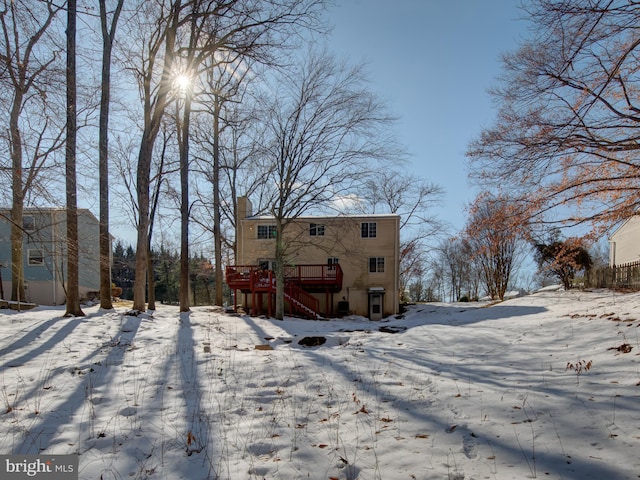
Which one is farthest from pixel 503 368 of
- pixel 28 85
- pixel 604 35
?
pixel 28 85

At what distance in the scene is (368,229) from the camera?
22.4 metres

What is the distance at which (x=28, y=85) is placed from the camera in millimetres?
7414

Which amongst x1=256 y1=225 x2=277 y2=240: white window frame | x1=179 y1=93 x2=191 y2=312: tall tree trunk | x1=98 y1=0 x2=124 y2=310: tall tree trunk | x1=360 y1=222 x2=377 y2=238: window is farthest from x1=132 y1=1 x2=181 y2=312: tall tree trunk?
x1=360 y1=222 x2=377 y2=238: window

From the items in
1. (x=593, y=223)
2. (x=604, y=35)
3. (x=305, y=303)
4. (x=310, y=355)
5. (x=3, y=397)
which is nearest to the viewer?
(x=3, y=397)

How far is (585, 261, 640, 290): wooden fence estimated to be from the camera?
48.9ft

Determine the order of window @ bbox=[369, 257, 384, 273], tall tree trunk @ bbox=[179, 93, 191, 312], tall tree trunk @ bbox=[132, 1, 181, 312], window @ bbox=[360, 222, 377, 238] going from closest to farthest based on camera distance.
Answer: tall tree trunk @ bbox=[132, 1, 181, 312] → tall tree trunk @ bbox=[179, 93, 191, 312] → window @ bbox=[369, 257, 384, 273] → window @ bbox=[360, 222, 377, 238]

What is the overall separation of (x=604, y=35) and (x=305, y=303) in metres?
15.7

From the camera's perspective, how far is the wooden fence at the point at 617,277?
14.9m

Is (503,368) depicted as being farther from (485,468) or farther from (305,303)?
(305,303)

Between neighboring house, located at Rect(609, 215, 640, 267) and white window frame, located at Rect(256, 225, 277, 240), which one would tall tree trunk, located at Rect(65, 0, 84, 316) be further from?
neighboring house, located at Rect(609, 215, 640, 267)

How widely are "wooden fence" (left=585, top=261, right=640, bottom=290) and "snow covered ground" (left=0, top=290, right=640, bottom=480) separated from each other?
811 cm

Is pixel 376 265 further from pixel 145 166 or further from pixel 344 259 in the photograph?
pixel 145 166

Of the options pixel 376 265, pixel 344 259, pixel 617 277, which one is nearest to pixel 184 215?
pixel 344 259

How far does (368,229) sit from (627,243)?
53.5ft
